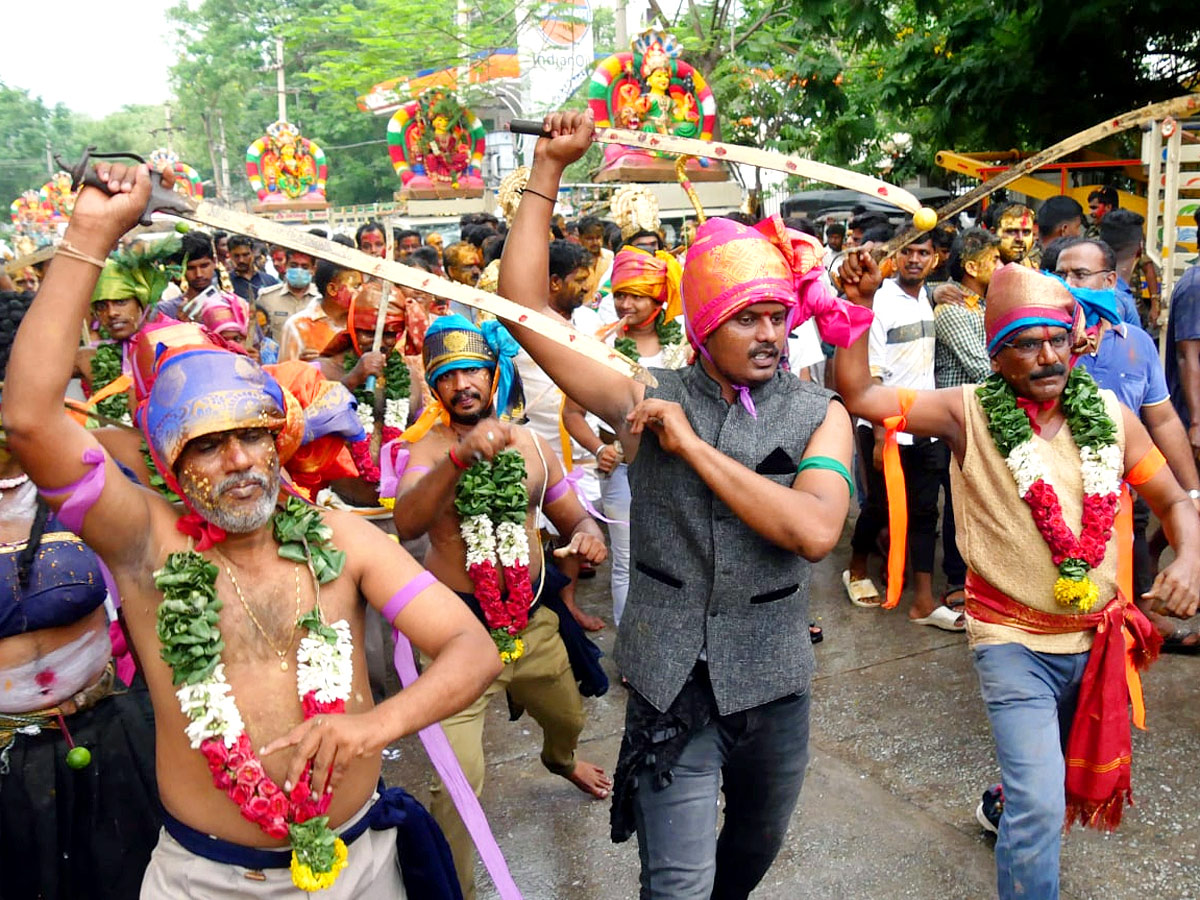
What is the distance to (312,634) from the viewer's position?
8.59ft

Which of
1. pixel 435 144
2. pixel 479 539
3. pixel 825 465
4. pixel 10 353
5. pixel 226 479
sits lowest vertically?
pixel 479 539

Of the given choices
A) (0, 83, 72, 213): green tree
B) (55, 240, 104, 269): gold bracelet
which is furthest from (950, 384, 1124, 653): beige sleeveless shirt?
(0, 83, 72, 213): green tree

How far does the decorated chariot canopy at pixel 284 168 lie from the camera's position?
91.7 ft

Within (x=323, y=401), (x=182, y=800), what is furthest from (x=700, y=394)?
(x=182, y=800)

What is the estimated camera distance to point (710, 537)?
9.50 feet

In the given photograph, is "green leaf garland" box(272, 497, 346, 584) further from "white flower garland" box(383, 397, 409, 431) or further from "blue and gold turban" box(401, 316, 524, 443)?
"white flower garland" box(383, 397, 409, 431)

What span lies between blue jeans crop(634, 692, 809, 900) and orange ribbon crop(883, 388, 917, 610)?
89 cm

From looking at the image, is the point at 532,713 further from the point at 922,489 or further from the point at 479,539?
the point at 922,489

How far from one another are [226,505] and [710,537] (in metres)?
1.21

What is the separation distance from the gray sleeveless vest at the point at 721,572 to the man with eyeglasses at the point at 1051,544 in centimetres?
71

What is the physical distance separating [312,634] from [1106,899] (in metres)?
2.99

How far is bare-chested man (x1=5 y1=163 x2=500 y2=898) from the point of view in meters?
2.41

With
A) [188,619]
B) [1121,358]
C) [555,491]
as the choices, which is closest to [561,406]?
[555,491]

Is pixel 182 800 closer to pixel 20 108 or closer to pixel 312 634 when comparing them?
pixel 312 634
